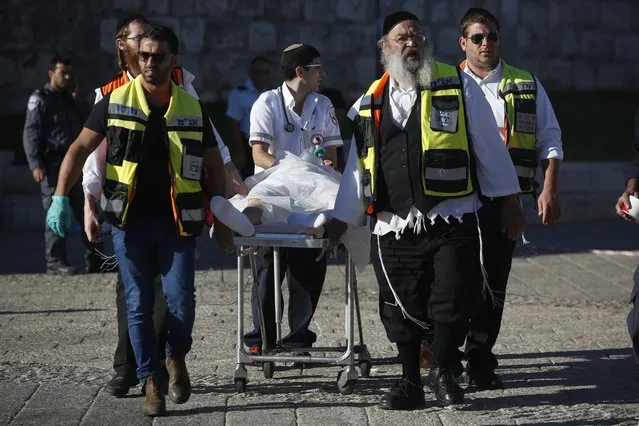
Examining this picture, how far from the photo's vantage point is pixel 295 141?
840 cm

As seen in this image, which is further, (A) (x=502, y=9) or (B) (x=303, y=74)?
(A) (x=502, y=9)

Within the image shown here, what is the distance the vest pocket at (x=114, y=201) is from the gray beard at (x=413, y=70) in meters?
1.48

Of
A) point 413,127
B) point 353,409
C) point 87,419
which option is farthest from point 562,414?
point 87,419

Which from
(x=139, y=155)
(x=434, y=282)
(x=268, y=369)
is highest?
(x=139, y=155)

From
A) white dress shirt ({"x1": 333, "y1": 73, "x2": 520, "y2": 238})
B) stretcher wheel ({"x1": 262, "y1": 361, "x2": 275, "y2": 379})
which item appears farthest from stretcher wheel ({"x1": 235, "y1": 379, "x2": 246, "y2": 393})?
white dress shirt ({"x1": 333, "y1": 73, "x2": 520, "y2": 238})

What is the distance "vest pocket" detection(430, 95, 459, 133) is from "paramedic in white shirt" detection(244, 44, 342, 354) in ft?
4.64

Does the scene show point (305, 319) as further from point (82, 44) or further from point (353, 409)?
point (82, 44)

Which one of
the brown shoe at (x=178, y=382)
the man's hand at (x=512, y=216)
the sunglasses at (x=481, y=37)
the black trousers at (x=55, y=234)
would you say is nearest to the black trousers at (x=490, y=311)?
the man's hand at (x=512, y=216)

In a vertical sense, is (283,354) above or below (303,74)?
below

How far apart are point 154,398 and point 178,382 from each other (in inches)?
10.2

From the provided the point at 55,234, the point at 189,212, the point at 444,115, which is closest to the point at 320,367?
the point at 189,212

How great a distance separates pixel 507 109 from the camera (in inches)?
308

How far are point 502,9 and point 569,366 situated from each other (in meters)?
14.6

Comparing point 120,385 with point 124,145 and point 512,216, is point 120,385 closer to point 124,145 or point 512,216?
point 124,145
